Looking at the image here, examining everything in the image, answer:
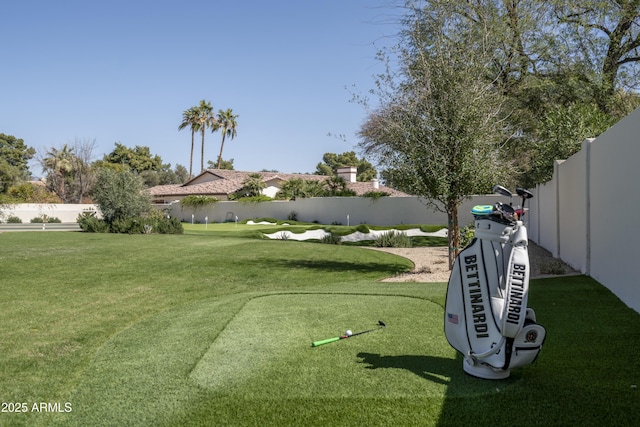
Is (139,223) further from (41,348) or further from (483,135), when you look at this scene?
(41,348)

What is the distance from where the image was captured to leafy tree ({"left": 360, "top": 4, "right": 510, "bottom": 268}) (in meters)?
12.2

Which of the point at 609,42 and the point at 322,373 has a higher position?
the point at 609,42

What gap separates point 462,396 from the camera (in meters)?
4.18

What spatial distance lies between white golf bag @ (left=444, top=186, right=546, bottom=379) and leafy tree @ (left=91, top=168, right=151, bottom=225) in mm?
30090

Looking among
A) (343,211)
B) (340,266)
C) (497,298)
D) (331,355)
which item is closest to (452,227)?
(340,266)

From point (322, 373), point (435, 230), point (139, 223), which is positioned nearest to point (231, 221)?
point (139, 223)

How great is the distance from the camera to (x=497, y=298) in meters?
4.28

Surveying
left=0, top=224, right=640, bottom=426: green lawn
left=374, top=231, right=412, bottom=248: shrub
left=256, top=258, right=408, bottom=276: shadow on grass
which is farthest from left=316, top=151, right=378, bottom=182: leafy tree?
left=0, top=224, right=640, bottom=426: green lawn

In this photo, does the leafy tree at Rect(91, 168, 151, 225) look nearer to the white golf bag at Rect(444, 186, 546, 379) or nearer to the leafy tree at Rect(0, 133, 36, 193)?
the white golf bag at Rect(444, 186, 546, 379)

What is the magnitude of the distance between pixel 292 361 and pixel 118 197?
28954mm

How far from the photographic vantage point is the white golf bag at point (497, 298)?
4.23m

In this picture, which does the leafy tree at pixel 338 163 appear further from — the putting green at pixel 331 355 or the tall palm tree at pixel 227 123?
the putting green at pixel 331 355

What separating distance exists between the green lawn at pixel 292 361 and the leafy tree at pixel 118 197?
71.3 ft

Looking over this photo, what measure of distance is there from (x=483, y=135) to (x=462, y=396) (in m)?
9.03
